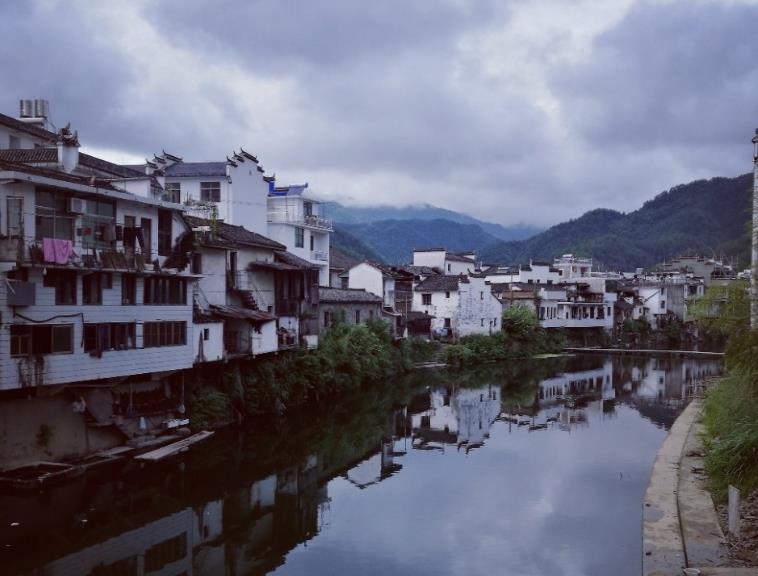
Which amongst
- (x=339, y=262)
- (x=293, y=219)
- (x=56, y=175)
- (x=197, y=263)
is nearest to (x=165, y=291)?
(x=197, y=263)

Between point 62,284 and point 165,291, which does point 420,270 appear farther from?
point 62,284

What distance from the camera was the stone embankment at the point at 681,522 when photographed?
1531cm

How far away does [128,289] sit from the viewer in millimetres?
25094

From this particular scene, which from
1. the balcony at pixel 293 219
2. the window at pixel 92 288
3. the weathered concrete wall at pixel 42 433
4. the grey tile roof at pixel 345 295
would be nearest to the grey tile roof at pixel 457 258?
the grey tile roof at pixel 345 295

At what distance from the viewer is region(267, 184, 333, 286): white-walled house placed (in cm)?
4831

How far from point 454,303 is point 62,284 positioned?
144ft

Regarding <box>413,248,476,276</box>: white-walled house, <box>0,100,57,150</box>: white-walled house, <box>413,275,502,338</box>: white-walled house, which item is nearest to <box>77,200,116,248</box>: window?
<box>0,100,57,150</box>: white-walled house

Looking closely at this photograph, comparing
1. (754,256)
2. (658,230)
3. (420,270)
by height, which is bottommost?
(754,256)

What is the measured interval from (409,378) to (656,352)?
1351 inches

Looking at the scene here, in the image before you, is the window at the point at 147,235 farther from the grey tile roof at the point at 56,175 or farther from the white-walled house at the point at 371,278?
the white-walled house at the point at 371,278

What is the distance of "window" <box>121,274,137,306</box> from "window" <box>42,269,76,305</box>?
7.03 feet

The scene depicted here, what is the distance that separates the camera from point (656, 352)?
7144 centimetres

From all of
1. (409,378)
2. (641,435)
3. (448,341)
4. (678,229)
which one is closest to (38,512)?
(641,435)

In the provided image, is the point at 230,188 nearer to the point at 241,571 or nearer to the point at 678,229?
the point at 241,571
